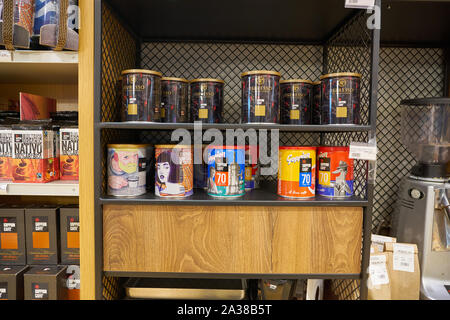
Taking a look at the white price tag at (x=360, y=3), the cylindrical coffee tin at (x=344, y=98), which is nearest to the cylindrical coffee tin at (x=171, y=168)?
the cylindrical coffee tin at (x=344, y=98)

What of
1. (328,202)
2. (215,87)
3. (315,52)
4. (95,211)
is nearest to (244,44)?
(315,52)

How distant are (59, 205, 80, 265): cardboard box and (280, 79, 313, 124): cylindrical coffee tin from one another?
3.41 ft

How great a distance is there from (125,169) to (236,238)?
1.75 ft

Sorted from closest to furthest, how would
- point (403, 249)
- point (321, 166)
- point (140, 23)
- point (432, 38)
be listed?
1. point (321, 166)
2. point (403, 249)
3. point (140, 23)
4. point (432, 38)

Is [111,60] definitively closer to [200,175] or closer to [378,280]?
[200,175]

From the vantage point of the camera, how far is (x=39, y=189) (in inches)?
45.1

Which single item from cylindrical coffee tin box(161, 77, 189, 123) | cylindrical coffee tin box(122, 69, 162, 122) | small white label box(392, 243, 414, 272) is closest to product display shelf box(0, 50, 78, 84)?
cylindrical coffee tin box(122, 69, 162, 122)

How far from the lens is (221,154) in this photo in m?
1.13

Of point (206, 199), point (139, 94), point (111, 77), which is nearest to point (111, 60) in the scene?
point (111, 77)

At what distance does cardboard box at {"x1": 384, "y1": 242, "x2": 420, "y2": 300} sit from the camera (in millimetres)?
1308

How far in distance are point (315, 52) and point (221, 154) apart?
970 mm

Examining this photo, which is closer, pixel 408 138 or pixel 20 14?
pixel 20 14
